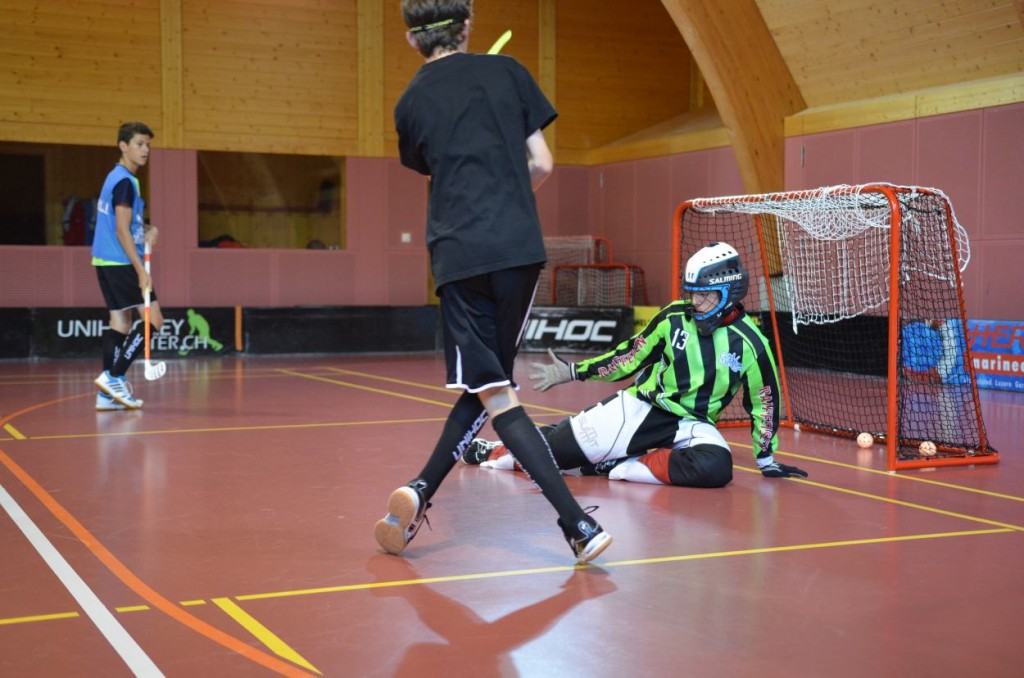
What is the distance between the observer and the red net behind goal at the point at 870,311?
6809 mm

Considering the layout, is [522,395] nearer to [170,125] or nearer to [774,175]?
[774,175]

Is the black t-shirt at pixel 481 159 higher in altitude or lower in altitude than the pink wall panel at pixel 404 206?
lower

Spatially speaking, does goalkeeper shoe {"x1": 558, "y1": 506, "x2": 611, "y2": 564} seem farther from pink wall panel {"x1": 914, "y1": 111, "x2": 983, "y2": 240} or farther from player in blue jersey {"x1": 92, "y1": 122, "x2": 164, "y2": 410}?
pink wall panel {"x1": 914, "y1": 111, "x2": 983, "y2": 240}

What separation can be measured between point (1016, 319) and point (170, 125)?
1186 cm

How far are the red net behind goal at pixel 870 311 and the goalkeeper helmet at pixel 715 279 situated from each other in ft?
3.69

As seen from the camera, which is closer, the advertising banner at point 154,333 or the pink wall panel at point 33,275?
the advertising banner at point 154,333

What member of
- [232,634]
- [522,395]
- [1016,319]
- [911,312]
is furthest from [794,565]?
[1016,319]

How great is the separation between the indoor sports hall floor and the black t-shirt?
108cm

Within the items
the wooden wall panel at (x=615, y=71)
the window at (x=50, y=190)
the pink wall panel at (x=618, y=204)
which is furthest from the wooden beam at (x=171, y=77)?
the pink wall panel at (x=618, y=204)

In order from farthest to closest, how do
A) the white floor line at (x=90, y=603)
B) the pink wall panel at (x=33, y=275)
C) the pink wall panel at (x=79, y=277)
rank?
the pink wall panel at (x=79, y=277) → the pink wall panel at (x=33, y=275) → the white floor line at (x=90, y=603)

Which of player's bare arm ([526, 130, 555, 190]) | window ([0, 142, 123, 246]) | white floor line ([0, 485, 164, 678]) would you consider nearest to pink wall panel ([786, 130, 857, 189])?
window ([0, 142, 123, 246])

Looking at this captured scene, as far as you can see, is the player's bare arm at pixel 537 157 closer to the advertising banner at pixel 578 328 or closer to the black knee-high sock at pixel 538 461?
the black knee-high sock at pixel 538 461

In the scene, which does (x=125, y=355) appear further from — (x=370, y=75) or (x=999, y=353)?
(x=370, y=75)

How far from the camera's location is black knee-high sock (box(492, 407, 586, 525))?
3785mm
